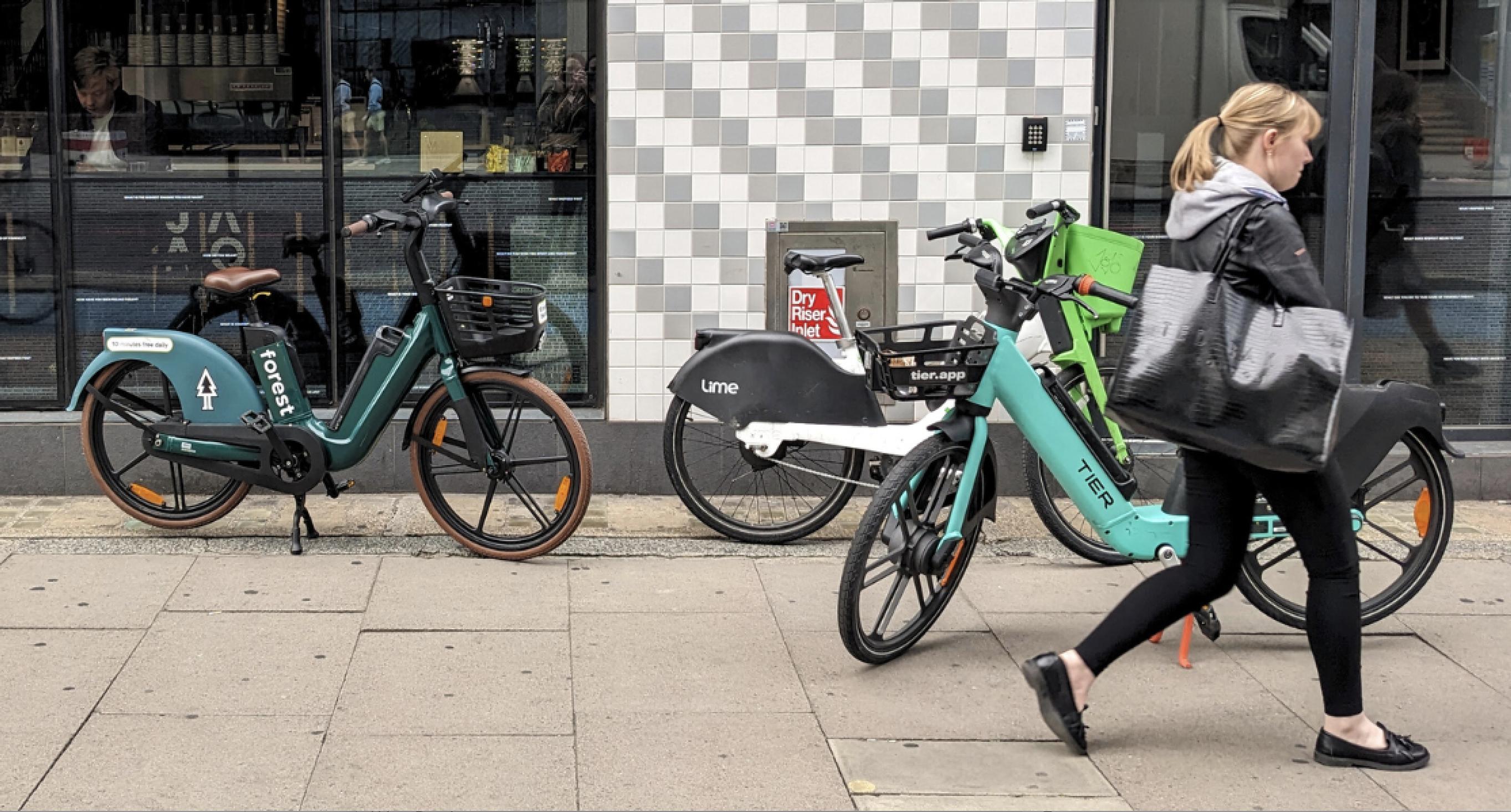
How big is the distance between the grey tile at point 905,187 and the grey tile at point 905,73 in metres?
0.39

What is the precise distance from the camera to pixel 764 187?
7.64 metres

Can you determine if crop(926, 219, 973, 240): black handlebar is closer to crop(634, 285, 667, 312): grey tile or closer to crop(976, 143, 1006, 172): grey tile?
crop(976, 143, 1006, 172): grey tile

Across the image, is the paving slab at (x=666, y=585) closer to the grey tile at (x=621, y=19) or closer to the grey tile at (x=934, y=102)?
the grey tile at (x=934, y=102)

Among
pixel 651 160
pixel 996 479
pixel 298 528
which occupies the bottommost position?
pixel 298 528

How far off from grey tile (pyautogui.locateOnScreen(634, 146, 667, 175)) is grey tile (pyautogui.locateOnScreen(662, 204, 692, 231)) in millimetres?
169

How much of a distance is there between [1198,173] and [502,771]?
7.96 ft

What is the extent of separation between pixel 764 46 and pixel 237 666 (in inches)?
144

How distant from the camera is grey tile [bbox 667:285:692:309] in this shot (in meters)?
7.70

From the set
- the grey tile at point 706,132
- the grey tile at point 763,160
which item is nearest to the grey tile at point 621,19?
the grey tile at point 706,132

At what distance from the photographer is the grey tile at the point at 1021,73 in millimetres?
7598

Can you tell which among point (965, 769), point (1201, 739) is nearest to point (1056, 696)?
point (965, 769)

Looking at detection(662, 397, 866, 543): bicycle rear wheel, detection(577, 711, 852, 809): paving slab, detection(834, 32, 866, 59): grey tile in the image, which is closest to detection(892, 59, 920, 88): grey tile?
detection(834, 32, 866, 59): grey tile

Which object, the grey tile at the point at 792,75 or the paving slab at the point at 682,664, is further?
the grey tile at the point at 792,75

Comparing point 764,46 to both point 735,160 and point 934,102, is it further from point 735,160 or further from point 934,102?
point 934,102
